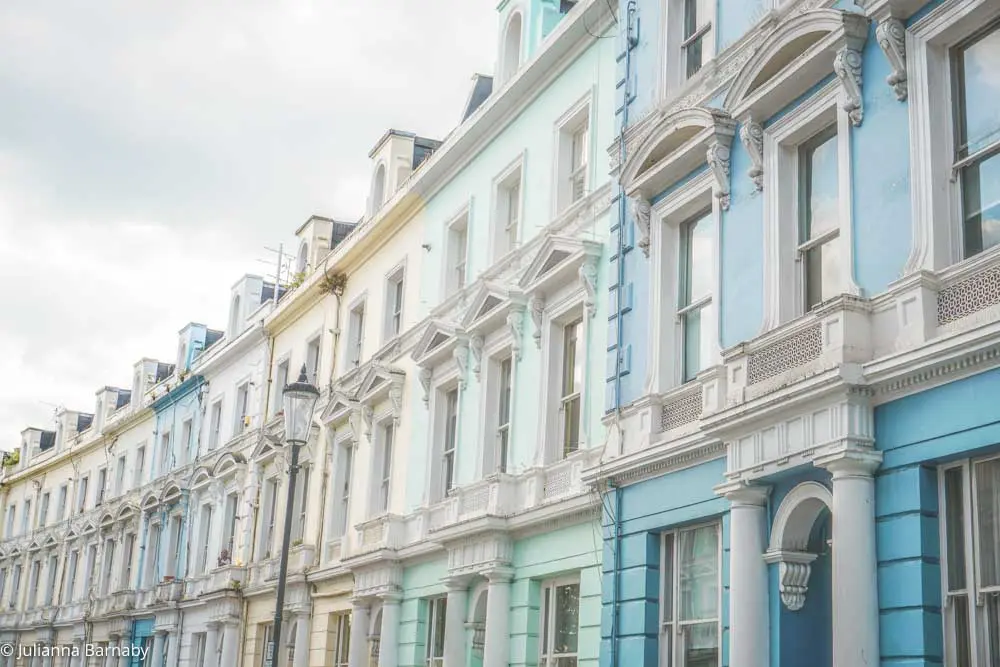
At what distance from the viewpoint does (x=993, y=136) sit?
1099 cm

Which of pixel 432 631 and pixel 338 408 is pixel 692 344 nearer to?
pixel 432 631

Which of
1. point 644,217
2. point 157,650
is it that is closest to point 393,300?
point 644,217

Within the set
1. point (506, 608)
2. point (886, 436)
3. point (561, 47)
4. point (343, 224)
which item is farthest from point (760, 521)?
point (343, 224)

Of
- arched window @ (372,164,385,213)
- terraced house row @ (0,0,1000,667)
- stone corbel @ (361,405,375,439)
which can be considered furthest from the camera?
arched window @ (372,164,385,213)

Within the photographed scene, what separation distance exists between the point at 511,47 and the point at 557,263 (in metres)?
5.85

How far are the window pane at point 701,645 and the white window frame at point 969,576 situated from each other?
3605mm

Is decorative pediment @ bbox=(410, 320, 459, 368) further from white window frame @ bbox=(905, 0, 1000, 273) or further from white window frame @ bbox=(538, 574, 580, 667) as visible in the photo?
white window frame @ bbox=(905, 0, 1000, 273)

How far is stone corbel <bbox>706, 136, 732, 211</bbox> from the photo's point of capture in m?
14.4

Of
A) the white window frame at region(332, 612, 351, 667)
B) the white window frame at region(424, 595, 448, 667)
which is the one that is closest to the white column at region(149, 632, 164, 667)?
the white window frame at region(332, 612, 351, 667)

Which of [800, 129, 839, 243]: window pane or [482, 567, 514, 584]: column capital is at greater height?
[800, 129, 839, 243]: window pane

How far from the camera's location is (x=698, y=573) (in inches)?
566

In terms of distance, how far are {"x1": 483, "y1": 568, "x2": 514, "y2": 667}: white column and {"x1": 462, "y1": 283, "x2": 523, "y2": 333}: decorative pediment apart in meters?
3.95

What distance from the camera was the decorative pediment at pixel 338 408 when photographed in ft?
86.7

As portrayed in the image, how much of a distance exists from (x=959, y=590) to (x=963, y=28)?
4.73 meters
